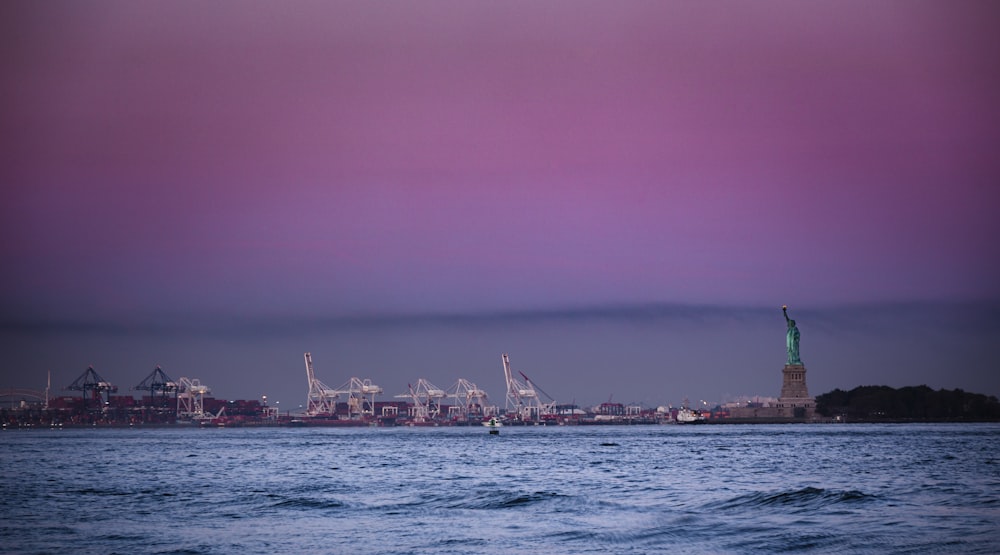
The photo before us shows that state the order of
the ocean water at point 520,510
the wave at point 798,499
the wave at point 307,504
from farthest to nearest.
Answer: the wave at point 307,504, the wave at point 798,499, the ocean water at point 520,510

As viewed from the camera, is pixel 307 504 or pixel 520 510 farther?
pixel 307 504

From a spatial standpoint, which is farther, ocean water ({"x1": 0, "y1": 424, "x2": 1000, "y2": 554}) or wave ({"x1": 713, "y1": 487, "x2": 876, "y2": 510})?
wave ({"x1": 713, "y1": 487, "x2": 876, "y2": 510})

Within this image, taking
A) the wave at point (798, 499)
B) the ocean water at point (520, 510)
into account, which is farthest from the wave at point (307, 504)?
the wave at point (798, 499)

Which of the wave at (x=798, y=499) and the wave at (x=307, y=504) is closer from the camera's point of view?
the wave at (x=798, y=499)

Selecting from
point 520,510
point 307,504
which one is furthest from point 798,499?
point 307,504

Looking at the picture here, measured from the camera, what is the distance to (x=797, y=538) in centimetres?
2852

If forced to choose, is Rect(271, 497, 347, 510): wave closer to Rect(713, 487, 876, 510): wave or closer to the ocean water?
the ocean water

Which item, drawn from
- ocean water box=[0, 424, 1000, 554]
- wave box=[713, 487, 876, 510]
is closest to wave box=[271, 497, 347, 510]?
ocean water box=[0, 424, 1000, 554]

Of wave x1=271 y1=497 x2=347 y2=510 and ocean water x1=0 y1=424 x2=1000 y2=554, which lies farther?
wave x1=271 y1=497 x2=347 y2=510

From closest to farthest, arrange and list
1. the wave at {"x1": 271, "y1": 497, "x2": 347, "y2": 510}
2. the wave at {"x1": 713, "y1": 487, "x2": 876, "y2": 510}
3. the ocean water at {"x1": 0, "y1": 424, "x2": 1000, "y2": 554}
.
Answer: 1. the ocean water at {"x1": 0, "y1": 424, "x2": 1000, "y2": 554}
2. the wave at {"x1": 713, "y1": 487, "x2": 876, "y2": 510}
3. the wave at {"x1": 271, "y1": 497, "x2": 347, "y2": 510}

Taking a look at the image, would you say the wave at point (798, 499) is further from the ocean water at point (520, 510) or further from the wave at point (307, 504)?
the wave at point (307, 504)

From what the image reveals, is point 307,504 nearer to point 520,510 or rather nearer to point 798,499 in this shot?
point 520,510

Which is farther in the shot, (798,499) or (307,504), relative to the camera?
(307,504)

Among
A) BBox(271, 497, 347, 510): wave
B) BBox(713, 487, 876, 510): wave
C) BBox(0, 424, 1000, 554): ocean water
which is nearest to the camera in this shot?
BBox(0, 424, 1000, 554): ocean water
